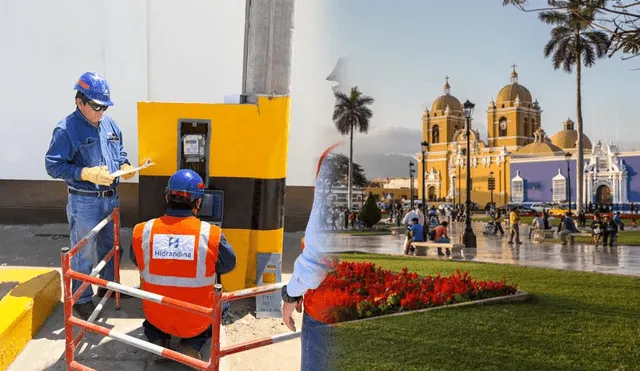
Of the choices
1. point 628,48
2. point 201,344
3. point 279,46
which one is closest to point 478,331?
point 628,48

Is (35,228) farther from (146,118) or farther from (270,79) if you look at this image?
(270,79)

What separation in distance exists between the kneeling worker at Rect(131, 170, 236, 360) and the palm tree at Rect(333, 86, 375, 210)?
1.36 m

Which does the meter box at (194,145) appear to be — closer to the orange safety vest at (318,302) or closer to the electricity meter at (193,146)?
the electricity meter at (193,146)

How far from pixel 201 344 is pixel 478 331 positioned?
1404 mm

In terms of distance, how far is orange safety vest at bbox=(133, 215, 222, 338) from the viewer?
280 cm

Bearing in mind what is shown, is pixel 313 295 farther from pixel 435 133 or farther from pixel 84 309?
pixel 84 309

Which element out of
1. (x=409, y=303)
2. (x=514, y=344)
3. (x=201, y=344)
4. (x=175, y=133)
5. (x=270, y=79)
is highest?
(x=270, y=79)

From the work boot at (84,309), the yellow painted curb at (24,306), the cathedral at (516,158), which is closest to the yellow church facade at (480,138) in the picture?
the cathedral at (516,158)

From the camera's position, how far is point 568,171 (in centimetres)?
209

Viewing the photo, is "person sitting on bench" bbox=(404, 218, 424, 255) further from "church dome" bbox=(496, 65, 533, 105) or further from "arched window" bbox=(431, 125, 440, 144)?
"church dome" bbox=(496, 65, 533, 105)

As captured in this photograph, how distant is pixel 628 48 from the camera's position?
81.6 inches

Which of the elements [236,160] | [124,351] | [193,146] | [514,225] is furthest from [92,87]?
[514,225]

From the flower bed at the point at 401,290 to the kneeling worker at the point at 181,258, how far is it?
95 cm

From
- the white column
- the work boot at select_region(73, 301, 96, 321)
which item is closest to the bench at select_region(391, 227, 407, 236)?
the white column
